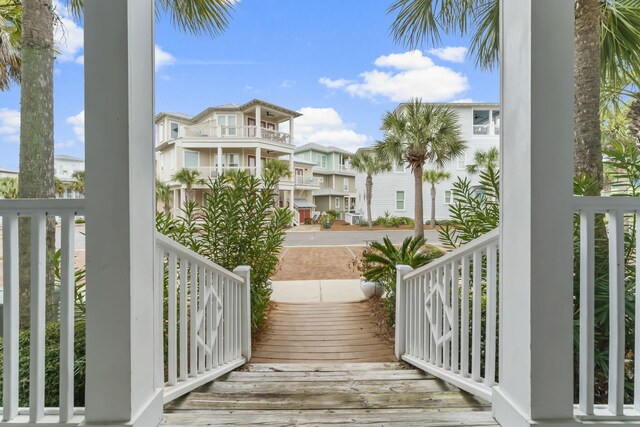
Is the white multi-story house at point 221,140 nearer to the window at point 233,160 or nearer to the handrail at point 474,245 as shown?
the window at point 233,160

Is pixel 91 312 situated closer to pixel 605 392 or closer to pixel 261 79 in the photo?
pixel 605 392

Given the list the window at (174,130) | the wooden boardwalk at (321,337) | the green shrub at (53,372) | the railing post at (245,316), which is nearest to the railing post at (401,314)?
the wooden boardwalk at (321,337)

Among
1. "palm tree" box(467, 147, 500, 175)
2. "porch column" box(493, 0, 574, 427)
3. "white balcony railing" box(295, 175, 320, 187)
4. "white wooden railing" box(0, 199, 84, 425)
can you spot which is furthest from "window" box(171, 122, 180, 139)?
"porch column" box(493, 0, 574, 427)

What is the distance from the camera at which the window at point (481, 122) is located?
18.2 meters

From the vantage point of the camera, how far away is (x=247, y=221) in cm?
356

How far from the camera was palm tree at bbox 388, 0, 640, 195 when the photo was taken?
105 inches

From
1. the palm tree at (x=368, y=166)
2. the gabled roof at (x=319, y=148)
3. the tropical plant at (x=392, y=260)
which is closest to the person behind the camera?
the tropical plant at (x=392, y=260)

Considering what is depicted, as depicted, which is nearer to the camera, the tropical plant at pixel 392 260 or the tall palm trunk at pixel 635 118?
the tropical plant at pixel 392 260

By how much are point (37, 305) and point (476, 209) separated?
3047 millimetres

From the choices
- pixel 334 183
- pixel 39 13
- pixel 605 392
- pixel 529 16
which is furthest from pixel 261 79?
pixel 334 183

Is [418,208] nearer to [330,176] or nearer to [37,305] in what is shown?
[37,305]

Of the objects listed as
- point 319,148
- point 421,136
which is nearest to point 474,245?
point 421,136

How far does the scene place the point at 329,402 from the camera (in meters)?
1.80

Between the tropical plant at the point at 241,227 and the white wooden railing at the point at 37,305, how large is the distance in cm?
180
